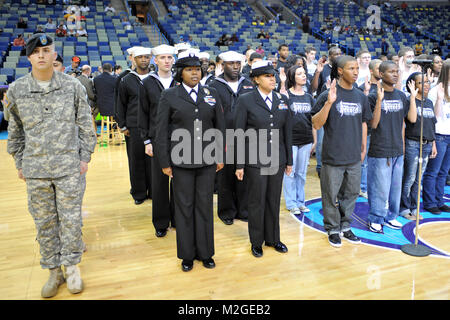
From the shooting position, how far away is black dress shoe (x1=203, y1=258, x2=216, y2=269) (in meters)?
2.93

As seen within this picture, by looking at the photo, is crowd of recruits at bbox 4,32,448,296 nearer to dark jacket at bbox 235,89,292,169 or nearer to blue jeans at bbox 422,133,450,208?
dark jacket at bbox 235,89,292,169

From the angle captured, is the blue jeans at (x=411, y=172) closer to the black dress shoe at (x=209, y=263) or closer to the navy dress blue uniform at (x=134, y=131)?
the black dress shoe at (x=209, y=263)

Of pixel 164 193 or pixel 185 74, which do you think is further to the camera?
pixel 164 193

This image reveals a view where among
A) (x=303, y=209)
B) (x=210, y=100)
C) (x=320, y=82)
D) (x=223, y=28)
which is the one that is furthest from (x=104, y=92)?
(x=223, y=28)

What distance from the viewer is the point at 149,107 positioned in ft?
11.9

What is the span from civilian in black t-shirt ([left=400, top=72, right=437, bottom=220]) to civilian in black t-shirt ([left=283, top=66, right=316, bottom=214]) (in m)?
0.95

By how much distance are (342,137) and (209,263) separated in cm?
149

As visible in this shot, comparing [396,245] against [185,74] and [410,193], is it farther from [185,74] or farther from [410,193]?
[185,74]

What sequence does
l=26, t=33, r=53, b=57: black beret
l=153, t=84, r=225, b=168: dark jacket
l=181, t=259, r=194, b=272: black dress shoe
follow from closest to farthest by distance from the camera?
l=26, t=33, r=53, b=57: black beret
l=153, t=84, r=225, b=168: dark jacket
l=181, t=259, r=194, b=272: black dress shoe

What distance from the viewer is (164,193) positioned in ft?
11.9

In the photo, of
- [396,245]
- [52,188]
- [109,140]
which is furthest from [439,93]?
[109,140]

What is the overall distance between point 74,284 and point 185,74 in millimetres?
1618

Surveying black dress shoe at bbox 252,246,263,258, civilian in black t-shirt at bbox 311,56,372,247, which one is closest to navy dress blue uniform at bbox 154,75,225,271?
black dress shoe at bbox 252,246,263,258

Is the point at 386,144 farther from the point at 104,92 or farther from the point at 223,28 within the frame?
the point at 223,28
